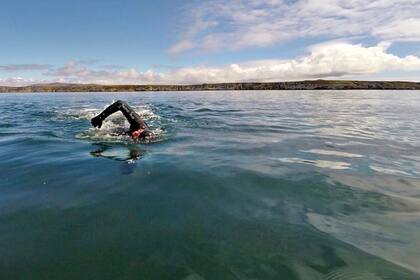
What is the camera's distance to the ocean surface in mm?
4488

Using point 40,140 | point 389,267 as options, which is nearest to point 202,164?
point 389,267

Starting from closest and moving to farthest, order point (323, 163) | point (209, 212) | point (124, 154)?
point (209, 212) < point (323, 163) < point (124, 154)

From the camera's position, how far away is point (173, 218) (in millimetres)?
5949

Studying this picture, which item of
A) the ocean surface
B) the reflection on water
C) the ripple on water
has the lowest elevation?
the ocean surface

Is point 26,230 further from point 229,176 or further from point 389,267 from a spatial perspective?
point 389,267

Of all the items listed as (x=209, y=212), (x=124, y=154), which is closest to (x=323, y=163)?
(x=209, y=212)

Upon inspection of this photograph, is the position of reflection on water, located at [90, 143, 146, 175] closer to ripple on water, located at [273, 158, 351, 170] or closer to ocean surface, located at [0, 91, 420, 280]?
ocean surface, located at [0, 91, 420, 280]

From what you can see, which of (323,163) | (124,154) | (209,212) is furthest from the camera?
(124,154)

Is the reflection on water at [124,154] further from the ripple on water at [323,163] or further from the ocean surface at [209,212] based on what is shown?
the ripple on water at [323,163]

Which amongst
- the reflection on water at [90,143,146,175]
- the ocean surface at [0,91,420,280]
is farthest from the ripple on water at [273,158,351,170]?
the reflection on water at [90,143,146,175]

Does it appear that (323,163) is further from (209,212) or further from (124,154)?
(124,154)

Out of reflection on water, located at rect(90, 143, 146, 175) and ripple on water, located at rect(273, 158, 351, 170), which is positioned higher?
reflection on water, located at rect(90, 143, 146, 175)

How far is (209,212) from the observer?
6.23m

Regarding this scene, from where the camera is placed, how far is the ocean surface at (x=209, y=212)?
449cm
